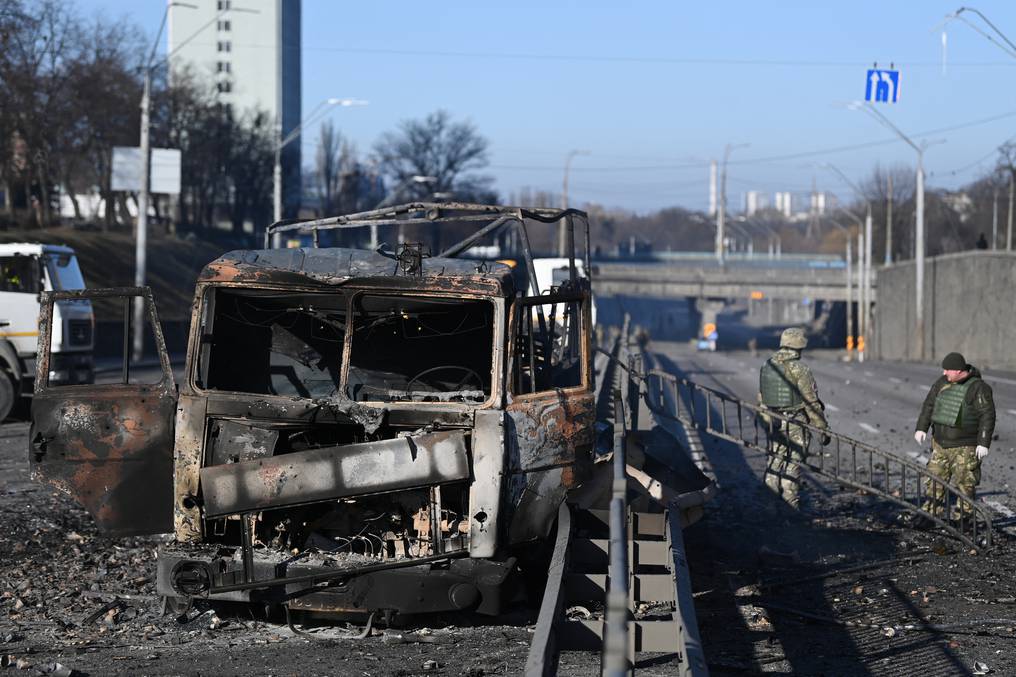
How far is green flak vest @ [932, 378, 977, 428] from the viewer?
1266 cm

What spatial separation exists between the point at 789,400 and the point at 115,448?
7.74 meters

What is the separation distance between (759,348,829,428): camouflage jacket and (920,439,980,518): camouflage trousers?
1.55 m

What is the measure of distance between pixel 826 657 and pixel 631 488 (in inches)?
83.4

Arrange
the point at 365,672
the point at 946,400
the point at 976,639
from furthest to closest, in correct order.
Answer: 1. the point at 946,400
2. the point at 976,639
3. the point at 365,672

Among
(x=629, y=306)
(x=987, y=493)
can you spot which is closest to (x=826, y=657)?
(x=987, y=493)

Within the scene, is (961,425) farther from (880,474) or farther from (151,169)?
(151,169)

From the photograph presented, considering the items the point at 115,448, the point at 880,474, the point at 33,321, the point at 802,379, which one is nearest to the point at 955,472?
the point at 802,379

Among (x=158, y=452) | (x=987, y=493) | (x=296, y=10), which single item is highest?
(x=296, y=10)

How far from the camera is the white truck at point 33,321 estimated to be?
69.8 ft

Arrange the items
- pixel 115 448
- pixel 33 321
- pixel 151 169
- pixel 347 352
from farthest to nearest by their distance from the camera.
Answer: pixel 151 169 < pixel 33 321 < pixel 347 352 < pixel 115 448

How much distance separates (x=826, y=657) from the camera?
7969 mm

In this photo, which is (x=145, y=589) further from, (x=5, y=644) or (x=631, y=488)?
(x=631, y=488)

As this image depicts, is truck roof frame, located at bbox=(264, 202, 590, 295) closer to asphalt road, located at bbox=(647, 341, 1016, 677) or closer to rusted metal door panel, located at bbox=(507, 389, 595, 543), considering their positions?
rusted metal door panel, located at bbox=(507, 389, 595, 543)

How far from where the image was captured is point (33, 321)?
21.4 metres
